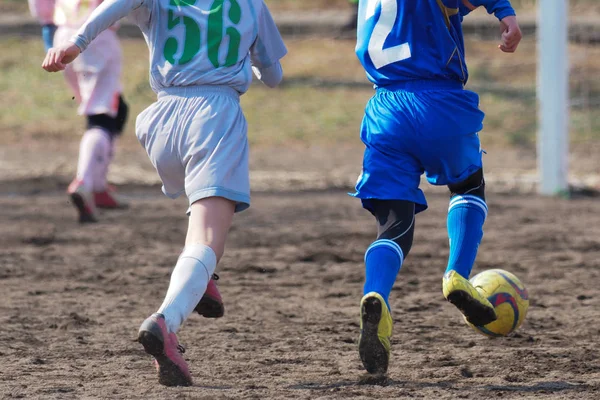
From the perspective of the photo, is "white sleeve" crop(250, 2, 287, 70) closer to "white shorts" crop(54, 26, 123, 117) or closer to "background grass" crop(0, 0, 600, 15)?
"white shorts" crop(54, 26, 123, 117)

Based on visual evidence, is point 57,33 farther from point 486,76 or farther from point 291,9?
point 291,9

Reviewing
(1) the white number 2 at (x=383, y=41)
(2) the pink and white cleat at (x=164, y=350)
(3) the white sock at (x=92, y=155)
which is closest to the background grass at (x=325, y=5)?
(3) the white sock at (x=92, y=155)

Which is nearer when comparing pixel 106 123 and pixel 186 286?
pixel 186 286

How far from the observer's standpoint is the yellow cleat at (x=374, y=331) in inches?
140

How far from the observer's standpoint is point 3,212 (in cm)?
774

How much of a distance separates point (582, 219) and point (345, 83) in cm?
606

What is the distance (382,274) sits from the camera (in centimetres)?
371

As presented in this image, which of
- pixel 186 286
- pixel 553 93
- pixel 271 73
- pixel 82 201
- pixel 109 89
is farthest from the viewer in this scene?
pixel 553 93

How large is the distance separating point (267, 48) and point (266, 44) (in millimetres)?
18

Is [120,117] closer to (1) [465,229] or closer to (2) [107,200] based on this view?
(2) [107,200]

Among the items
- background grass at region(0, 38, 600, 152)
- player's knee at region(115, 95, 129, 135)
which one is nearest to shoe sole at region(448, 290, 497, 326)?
player's knee at region(115, 95, 129, 135)

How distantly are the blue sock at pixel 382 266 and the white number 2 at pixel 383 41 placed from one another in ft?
2.13

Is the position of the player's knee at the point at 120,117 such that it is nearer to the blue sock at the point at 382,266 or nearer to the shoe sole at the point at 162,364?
the blue sock at the point at 382,266

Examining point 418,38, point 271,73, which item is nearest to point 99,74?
point 271,73
